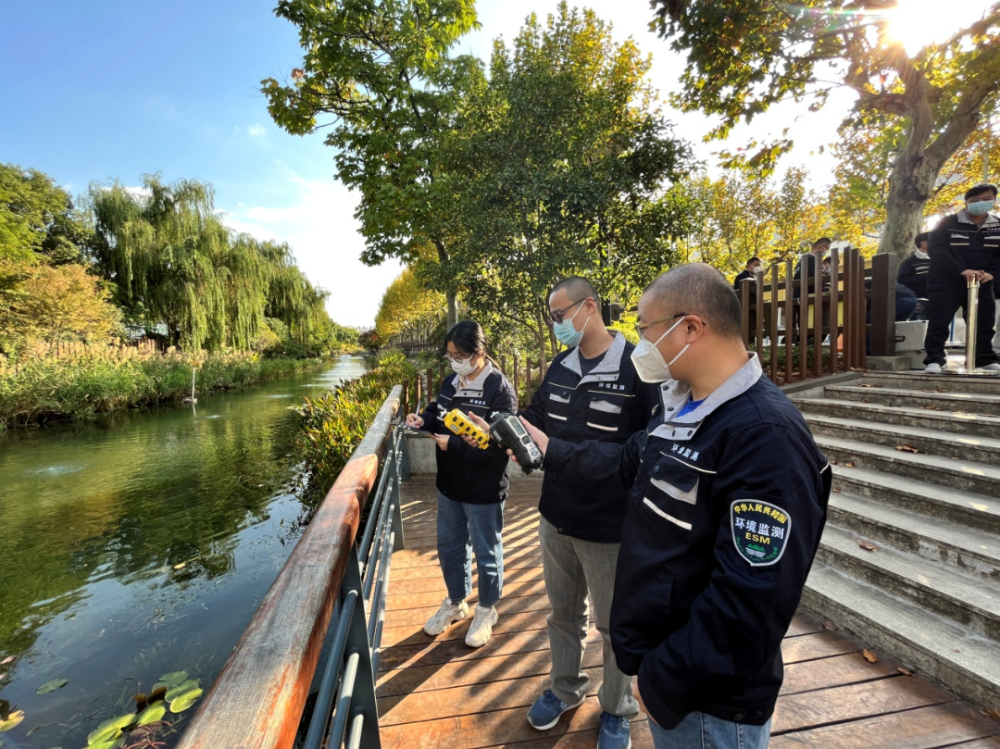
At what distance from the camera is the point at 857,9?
6875mm

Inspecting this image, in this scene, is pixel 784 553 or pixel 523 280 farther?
pixel 523 280

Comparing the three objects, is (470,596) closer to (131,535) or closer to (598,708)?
(598,708)

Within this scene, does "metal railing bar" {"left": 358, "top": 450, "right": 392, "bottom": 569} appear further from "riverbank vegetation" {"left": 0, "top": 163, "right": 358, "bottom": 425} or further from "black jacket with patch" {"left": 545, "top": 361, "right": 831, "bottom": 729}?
"riverbank vegetation" {"left": 0, "top": 163, "right": 358, "bottom": 425}

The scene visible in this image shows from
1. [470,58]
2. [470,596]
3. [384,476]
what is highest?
[470,58]

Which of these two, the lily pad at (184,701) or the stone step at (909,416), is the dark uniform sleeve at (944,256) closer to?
the stone step at (909,416)

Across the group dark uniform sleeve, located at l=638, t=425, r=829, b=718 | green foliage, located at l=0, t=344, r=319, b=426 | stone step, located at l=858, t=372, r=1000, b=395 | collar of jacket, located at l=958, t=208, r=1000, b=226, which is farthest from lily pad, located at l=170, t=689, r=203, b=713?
green foliage, located at l=0, t=344, r=319, b=426

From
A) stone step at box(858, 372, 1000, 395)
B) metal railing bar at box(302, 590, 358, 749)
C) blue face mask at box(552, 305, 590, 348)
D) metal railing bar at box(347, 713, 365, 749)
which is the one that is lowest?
metal railing bar at box(347, 713, 365, 749)

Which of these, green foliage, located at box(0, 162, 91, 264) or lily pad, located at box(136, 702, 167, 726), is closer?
lily pad, located at box(136, 702, 167, 726)

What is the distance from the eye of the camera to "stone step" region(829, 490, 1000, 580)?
234 cm

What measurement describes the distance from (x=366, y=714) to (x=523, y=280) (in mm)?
5117

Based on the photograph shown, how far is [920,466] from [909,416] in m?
0.79

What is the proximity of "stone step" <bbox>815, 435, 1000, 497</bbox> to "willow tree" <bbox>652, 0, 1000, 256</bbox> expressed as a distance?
6.46 m

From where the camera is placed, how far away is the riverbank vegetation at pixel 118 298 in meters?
13.6

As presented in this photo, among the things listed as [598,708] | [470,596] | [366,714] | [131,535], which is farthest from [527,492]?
[131,535]
